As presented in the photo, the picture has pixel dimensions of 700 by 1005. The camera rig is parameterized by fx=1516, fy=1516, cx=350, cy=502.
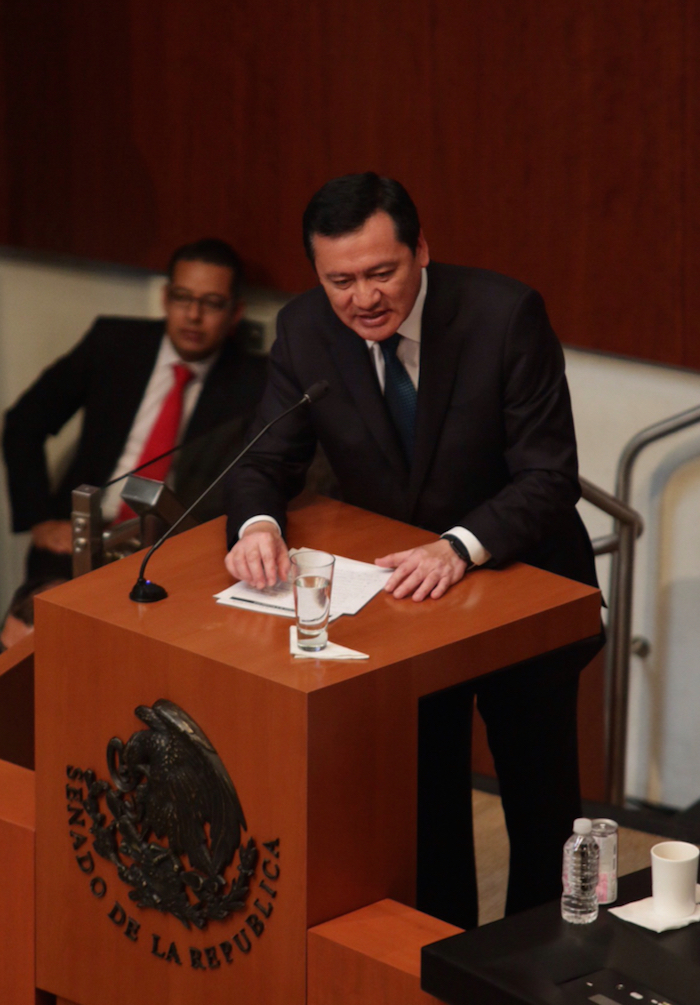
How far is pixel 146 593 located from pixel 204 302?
102 inches

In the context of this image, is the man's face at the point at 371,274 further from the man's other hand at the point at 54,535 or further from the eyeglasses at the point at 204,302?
the man's other hand at the point at 54,535

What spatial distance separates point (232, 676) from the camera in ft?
6.47

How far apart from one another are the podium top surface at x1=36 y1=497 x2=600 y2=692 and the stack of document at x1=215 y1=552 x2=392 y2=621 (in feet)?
0.06

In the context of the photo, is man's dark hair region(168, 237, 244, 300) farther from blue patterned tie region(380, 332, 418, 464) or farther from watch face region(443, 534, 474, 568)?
watch face region(443, 534, 474, 568)

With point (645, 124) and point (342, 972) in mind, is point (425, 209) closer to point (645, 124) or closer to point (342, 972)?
point (645, 124)

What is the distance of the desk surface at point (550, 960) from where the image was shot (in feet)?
5.66

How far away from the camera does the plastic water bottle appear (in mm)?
1882

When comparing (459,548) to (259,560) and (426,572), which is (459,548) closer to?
(426,572)

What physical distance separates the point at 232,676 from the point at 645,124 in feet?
7.92

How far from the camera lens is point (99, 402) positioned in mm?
4910

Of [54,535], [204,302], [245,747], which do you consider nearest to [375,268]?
[245,747]

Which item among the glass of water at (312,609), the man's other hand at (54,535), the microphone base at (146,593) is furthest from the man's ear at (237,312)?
the glass of water at (312,609)

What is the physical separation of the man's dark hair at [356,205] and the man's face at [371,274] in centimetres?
1

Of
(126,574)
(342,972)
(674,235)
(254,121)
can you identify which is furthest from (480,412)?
(254,121)
